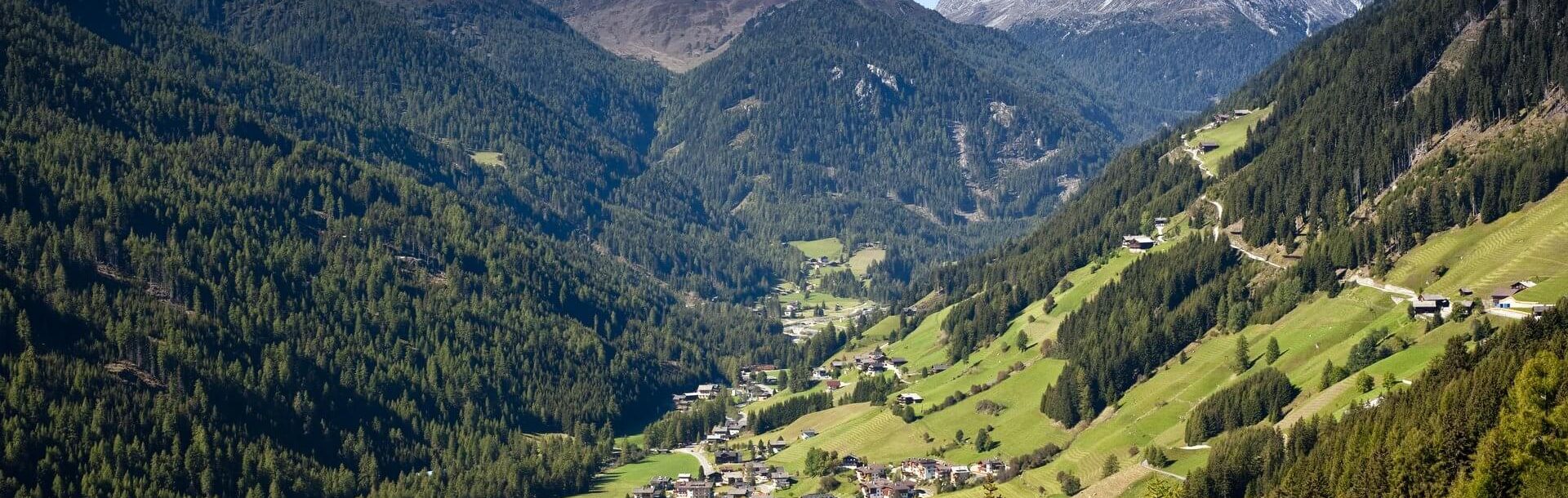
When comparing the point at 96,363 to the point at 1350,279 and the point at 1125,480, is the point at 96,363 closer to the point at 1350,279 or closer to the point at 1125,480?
the point at 1125,480

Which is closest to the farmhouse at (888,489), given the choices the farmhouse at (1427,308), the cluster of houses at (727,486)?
the cluster of houses at (727,486)

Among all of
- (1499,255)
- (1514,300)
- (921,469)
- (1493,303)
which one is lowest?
(921,469)

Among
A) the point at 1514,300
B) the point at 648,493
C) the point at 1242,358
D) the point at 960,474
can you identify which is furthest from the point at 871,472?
the point at 1514,300

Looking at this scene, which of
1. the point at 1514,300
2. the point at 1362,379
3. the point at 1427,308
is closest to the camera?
the point at 1362,379

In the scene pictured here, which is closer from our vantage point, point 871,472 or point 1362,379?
point 1362,379

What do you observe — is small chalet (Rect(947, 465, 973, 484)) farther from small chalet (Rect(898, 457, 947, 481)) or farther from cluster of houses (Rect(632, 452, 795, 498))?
cluster of houses (Rect(632, 452, 795, 498))

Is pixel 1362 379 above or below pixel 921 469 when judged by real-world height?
above

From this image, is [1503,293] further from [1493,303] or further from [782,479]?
[782,479]
